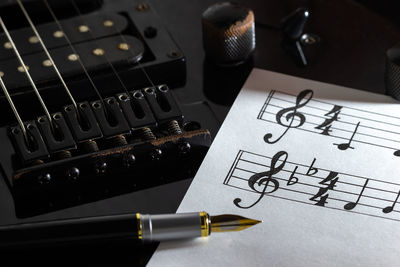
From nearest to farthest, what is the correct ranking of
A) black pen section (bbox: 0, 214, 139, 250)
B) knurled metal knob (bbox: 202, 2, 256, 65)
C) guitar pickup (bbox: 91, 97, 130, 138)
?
black pen section (bbox: 0, 214, 139, 250) < guitar pickup (bbox: 91, 97, 130, 138) < knurled metal knob (bbox: 202, 2, 256, 65)

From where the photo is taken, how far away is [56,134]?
2.42 feet

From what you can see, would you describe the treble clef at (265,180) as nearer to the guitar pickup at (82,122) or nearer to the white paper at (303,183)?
the white paper at (303,183)

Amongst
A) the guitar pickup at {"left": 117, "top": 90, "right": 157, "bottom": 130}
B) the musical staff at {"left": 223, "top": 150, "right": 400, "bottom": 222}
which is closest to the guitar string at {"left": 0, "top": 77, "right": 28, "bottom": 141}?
the guitar pickup at {"left": 117, "top": 90, "right": 157, "bottom": 130}

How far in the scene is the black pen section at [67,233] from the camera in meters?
0.63

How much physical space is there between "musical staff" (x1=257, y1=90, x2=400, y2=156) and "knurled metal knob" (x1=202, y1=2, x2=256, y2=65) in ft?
0.25

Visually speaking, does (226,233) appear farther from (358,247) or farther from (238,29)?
(238,29)

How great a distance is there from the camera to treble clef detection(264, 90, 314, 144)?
78cm

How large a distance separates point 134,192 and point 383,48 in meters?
0.43

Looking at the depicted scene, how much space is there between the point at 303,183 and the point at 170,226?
0.17 metres

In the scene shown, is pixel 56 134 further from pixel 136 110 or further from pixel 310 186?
pixel 310 186

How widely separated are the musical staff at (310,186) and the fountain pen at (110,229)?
74 millimetres

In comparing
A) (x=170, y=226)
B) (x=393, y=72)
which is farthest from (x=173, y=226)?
(x=393, y=72)

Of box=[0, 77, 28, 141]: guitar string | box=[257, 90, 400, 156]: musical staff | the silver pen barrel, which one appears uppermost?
box=[0, 77, 28, 141]: guitar string

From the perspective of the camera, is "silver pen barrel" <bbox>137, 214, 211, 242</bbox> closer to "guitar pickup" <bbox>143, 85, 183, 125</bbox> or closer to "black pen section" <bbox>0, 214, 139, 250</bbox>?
"black pen section" <bbox>0, 214, 139, 250</bbox>
